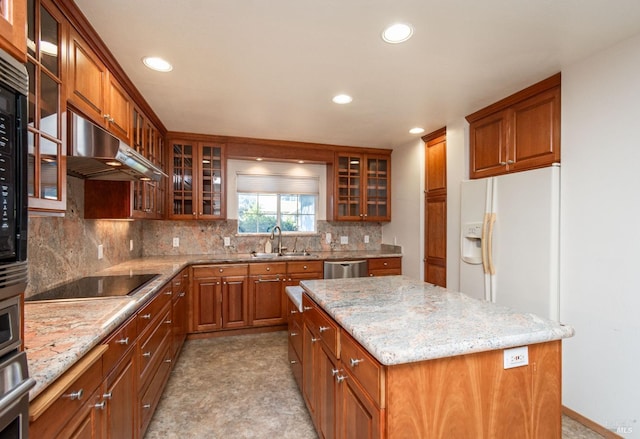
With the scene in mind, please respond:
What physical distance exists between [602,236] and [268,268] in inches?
117

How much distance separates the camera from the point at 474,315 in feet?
4.38

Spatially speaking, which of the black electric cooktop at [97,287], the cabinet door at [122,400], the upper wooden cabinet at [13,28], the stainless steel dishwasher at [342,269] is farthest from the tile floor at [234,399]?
the upper wooden cabinet at [13,28]

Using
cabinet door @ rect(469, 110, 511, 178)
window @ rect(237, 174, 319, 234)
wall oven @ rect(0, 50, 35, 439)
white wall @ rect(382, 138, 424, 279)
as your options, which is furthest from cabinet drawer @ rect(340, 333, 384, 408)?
window @ rect(237, 174, 319, 234)

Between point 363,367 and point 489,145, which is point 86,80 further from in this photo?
point 489,145

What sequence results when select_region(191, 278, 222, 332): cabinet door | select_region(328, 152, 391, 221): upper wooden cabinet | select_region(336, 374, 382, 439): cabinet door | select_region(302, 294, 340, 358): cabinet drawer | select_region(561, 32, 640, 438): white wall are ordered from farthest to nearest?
1. select_region(328, 152, 391, 221): upper wooden cabinet
2. select_region(191, 278, 222, 332): cabinet door
3. select_region(561, 32, 640, 438): white wall
4. select_region(302, 294, 340, 358): cabinet drawer
5. select_region(336, 374, 382, 439): cabinet door

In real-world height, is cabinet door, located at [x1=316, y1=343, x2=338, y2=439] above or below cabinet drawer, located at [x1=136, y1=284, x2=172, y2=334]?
below

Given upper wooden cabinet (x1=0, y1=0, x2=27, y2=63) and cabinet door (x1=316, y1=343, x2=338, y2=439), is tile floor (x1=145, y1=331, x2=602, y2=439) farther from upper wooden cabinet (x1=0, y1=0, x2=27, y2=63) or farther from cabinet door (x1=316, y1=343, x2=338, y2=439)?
upper wooden cabinet (x1=0, y1=0, x2=27, y2=63)

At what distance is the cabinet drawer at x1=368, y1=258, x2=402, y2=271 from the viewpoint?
3994 mm

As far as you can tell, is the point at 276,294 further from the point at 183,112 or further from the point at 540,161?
the point at 540,161

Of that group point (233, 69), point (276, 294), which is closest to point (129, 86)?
point (233, 69)

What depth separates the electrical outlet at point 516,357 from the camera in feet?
3.72

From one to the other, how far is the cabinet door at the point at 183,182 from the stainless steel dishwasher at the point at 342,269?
5.82 feet

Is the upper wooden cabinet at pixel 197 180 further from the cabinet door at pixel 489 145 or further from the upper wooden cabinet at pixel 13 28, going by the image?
the upper wooden cabinet at pixel 13 28

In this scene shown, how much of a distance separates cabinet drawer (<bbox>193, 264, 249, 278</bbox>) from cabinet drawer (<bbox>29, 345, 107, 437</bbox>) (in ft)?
7.39
